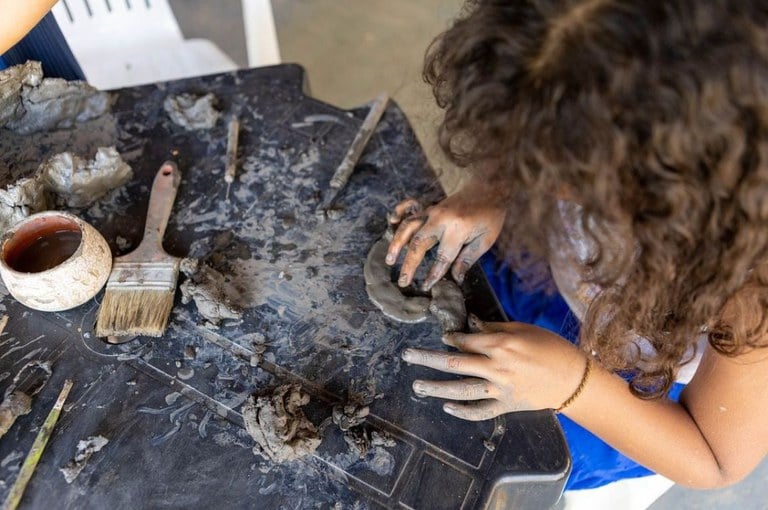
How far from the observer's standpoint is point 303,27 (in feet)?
8.12

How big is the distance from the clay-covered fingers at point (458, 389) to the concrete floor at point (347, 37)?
4.77ft

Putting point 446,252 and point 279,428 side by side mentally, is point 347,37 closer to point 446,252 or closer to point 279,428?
point 446,252

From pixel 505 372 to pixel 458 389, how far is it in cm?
7

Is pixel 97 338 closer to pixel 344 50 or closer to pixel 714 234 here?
pixel 714 234

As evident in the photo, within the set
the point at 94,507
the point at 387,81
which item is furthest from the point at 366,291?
the point at 387,81

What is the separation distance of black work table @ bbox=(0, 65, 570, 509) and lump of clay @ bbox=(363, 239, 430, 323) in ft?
0.05

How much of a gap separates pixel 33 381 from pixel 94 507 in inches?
8.6

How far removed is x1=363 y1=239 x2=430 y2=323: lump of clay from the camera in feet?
3.07

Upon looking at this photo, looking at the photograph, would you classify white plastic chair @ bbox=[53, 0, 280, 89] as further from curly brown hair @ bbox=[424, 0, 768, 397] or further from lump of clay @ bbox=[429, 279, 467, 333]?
curly brown hair @ bbox=[424, 0, 768, 397]

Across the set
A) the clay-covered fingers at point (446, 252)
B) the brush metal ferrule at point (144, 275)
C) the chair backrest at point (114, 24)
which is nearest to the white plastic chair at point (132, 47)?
the chair backrest at point (114, 24)

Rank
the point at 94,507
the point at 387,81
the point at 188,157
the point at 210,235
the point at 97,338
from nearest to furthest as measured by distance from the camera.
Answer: the point at 94,507 → the point at 97,338 → the point at 210,235 → the point at 188,157 → the point at 387,81

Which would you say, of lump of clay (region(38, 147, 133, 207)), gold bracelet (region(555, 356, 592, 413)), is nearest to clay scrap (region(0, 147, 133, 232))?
lump of clay (region(38, 147, 133, 207))

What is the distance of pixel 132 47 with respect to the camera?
5.13ft

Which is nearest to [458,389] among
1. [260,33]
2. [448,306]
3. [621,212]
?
[448,306]
